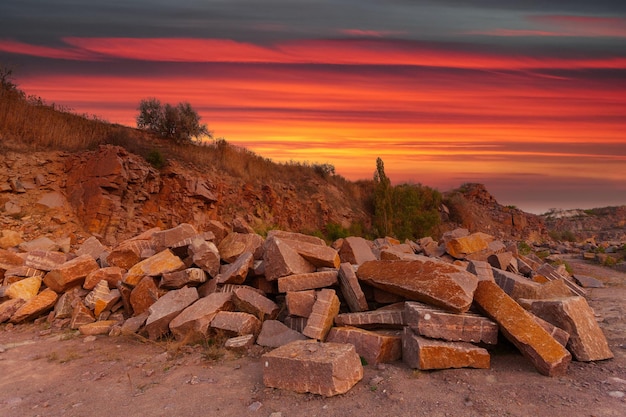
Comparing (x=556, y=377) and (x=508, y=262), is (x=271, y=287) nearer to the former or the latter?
(x=556, y=377)

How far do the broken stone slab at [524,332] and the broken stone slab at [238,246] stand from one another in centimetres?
365

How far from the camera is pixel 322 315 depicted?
5676 millimetres

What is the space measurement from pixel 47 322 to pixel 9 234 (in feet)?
16.8

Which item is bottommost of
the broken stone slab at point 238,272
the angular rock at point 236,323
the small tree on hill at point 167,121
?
the angular rock at point 236,323

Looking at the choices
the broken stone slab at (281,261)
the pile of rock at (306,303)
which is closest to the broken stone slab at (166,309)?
the pile of rock at (306,303)

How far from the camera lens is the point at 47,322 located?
732 centimetres

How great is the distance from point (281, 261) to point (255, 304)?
69 centimetres

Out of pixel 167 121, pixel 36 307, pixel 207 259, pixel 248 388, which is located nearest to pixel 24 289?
pixel 36 307

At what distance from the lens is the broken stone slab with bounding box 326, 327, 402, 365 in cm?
513

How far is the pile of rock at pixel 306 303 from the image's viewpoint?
4922mm

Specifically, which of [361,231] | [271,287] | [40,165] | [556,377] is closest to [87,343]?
[271,287]

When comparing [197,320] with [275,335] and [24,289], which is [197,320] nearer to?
[275,335]

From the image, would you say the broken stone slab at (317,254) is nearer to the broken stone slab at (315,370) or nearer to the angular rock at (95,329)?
the broken stone slab at (315,370)

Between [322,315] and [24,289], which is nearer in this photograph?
[322,315]
